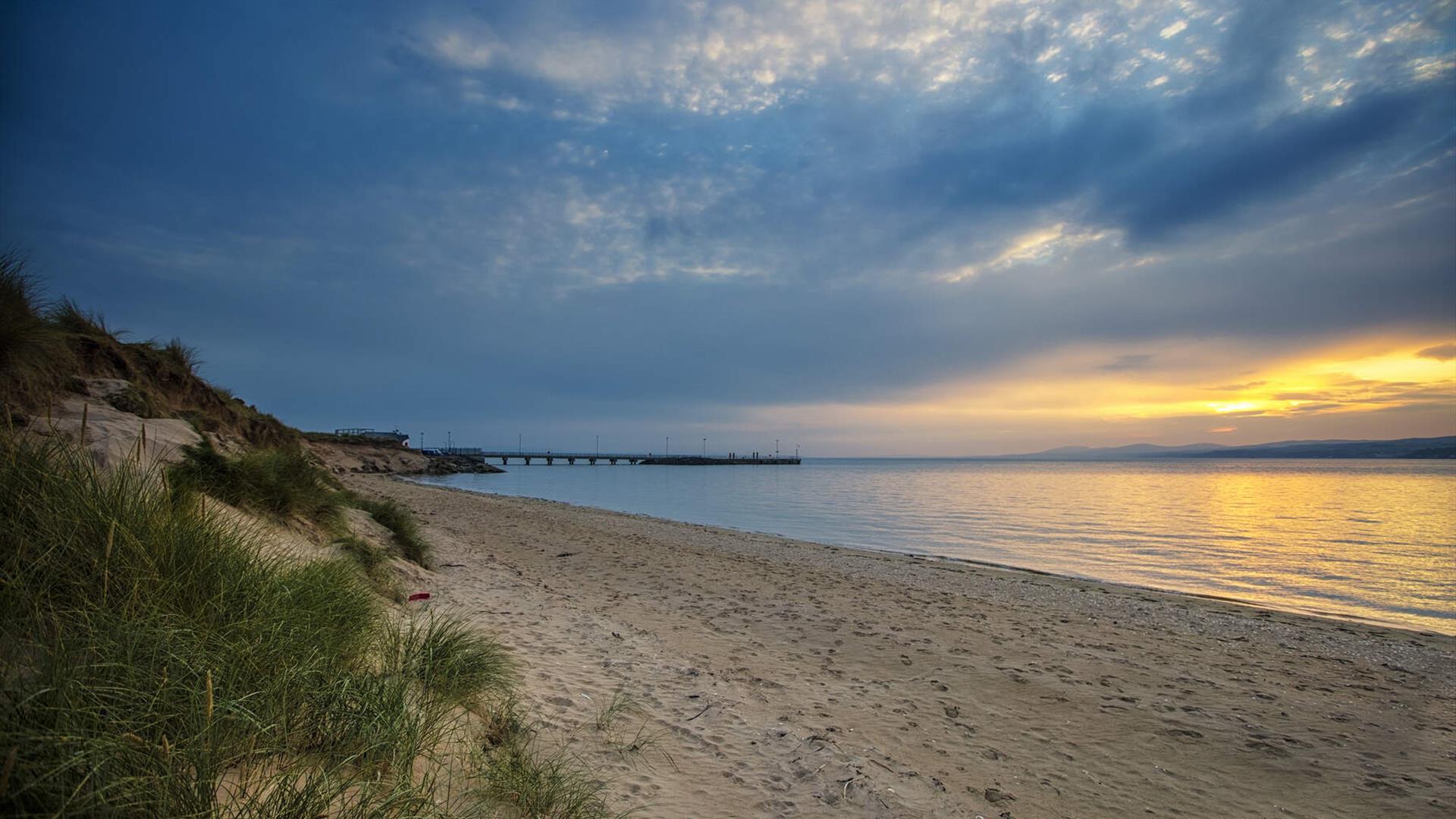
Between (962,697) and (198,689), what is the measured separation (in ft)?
23.2

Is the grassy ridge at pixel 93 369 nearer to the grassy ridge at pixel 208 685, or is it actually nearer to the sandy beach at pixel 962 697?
the grassy ridge at pixel 208 685

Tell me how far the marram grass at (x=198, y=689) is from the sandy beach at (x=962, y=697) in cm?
125

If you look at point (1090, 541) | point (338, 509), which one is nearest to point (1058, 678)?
point (338, 509)

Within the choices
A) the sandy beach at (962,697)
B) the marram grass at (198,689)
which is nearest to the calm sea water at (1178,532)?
the sandy beach at (962,697)

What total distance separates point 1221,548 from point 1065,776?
24.1 meters

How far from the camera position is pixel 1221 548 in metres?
23.3

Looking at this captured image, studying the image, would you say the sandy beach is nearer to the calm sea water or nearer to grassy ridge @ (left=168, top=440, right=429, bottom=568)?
grassy ridge @ (left=168, top=440, right=429, bottom=568)

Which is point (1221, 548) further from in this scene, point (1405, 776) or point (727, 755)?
point (727, 755)

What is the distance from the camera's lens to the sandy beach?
4918 mm

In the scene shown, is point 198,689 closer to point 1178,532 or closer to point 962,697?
point 962,697

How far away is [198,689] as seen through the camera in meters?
2.46

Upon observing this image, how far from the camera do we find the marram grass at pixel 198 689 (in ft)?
6.82

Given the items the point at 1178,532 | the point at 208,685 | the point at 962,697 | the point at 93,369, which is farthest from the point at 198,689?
the point at 1178,532

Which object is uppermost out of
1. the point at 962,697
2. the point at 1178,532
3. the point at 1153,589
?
the point at 962,697
